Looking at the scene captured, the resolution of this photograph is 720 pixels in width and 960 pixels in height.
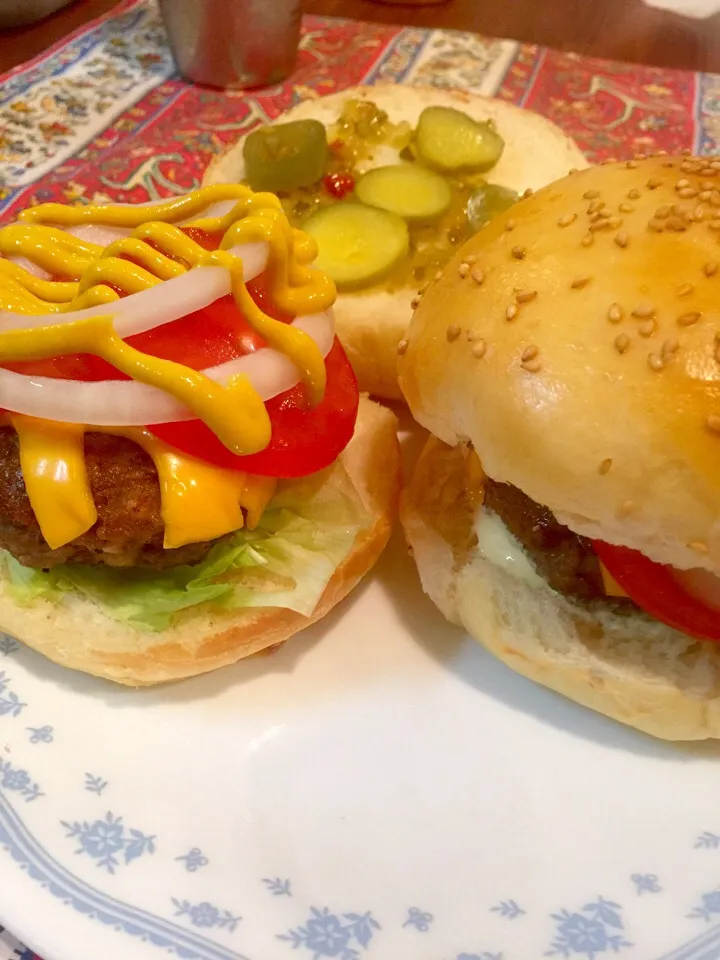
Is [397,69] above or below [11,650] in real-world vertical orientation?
above

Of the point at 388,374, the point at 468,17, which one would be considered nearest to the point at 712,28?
the point at 468,17

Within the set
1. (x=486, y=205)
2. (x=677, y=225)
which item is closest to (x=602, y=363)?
(x=677, y=225)

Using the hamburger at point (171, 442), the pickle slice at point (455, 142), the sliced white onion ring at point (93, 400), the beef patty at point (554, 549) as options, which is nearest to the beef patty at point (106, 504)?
the hamburger at point (171, 442)

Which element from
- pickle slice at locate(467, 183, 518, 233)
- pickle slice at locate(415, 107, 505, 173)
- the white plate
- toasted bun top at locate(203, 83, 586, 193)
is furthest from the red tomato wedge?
toasted bun top at locate(203, 83, 586, 193)

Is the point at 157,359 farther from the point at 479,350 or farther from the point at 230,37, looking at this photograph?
the point at 230,37

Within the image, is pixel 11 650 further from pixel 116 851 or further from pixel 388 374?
pixel 388 374

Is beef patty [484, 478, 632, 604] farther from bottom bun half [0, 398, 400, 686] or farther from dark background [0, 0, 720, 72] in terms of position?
dark background [0, 0, 720, 72]
